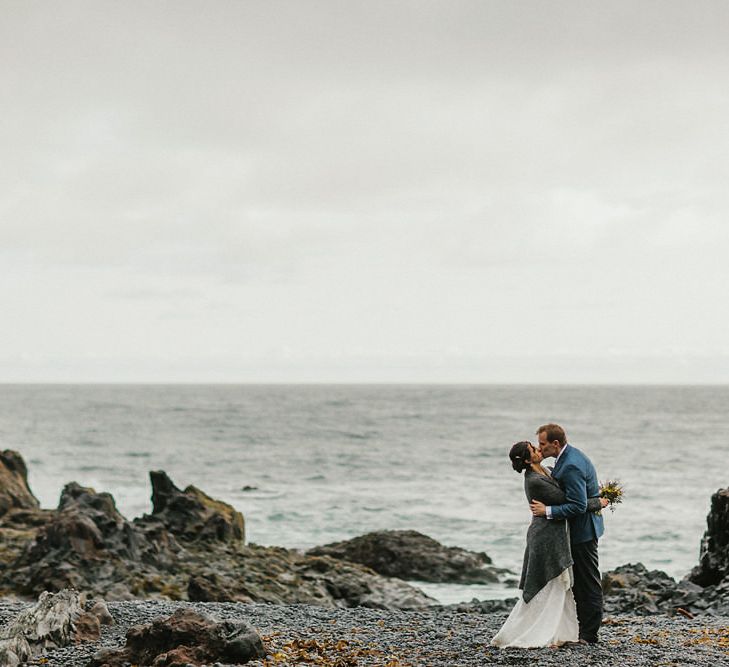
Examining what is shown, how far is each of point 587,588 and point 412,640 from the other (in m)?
2.59

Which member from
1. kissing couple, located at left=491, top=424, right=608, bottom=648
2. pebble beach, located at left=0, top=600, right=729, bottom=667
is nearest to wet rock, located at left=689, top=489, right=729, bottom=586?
pebble beach, located at left=0, top=600, right=729, bottom=667

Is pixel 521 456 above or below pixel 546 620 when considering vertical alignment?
above

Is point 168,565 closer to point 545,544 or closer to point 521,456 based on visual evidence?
point 545,544

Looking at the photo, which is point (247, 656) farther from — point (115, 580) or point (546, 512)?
point (115, 580)

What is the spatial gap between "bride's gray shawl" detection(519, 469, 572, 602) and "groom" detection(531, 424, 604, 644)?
0.36ft

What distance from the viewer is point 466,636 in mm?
12422

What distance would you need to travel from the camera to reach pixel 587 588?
37.6ft

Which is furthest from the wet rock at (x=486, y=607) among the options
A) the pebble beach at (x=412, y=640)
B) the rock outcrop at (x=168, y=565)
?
the pebble beach at (x=412, y=640)

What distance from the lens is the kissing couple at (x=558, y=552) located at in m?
11.3

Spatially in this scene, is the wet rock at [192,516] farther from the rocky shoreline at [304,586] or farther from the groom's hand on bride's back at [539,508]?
the groom's hand on bride's back at [539,508]

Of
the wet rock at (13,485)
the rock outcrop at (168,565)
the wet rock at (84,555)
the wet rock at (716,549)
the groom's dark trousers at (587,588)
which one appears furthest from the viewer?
the wet rock at (13,485)

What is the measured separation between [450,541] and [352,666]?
2268cm

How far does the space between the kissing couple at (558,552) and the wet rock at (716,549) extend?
347 inches

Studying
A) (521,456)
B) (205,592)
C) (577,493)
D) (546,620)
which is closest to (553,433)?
(521,456)
